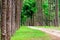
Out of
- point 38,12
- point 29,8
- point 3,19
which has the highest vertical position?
point 29,8

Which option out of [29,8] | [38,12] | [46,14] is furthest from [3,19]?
[46,14]

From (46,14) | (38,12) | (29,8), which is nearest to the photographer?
(38,12)

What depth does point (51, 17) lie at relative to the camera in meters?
58.3

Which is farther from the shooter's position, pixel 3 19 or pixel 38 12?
pixel 38 12

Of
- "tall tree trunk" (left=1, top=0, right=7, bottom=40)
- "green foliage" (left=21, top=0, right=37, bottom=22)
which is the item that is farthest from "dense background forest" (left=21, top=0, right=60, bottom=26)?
"tall tree trunk" (left=1, top=0, right=7, bottom=40)

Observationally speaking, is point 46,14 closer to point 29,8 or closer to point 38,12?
point 38,12

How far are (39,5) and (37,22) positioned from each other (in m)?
4.83

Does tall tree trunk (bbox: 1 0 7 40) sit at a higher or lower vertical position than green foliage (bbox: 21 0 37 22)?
lower

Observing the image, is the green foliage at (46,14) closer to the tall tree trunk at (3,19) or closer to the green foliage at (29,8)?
the green foliage at (29,8)

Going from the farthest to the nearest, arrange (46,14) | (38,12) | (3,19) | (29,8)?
(46,14), (29,8), (38,12), (3,19)

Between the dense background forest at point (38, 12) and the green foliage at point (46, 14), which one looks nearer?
the dense background forest at point (38, 12)

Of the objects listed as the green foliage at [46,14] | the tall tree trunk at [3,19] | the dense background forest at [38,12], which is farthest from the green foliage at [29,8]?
the tall tree trunk at [3,19]

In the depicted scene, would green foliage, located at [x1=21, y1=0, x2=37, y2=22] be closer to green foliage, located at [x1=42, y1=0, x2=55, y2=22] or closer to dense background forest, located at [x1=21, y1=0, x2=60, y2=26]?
dense background forest, located at [x1=21, y1=0, x2=60, y2=26]

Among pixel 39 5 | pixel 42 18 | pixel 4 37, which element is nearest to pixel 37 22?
pixel 42 18
